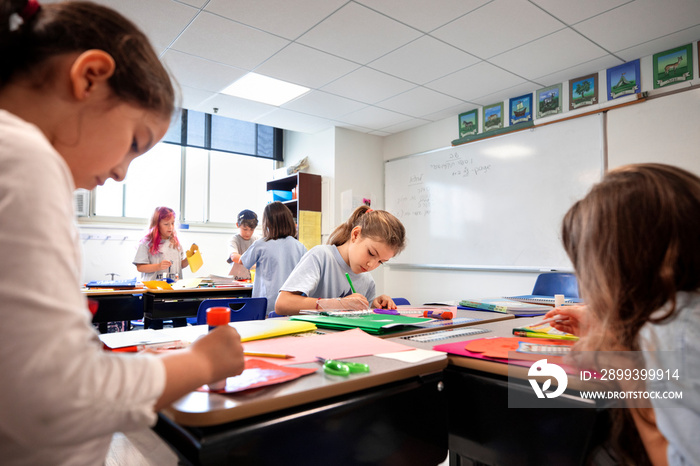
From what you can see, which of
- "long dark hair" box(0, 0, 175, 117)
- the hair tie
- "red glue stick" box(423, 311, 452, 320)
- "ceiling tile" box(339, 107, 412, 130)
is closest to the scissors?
"long dark hair" box(0, 0, 175, 117)

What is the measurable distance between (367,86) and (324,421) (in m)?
3.38

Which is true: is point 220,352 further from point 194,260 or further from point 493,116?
point 493,116

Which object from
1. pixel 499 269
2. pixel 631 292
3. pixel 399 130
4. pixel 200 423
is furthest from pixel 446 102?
pixel 200 423

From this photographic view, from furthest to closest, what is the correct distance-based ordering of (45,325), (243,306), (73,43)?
(243,306) → (73,43) → (45,325)

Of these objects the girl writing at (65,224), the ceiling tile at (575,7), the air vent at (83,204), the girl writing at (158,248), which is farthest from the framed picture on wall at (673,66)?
the air vent at (83,204)

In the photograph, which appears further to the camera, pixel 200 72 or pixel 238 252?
pixel 238 252

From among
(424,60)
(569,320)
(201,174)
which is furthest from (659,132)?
(201,174)

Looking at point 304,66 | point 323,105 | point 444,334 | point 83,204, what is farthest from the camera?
point 83,204

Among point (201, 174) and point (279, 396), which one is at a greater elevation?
point (201, 174)

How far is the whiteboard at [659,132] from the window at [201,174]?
12.9ft

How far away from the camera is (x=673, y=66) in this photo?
2.95 meters

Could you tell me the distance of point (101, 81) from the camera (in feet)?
1.63

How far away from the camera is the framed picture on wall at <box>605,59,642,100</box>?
3125mm

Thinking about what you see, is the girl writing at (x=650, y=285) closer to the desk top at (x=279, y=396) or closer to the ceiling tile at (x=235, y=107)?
the desk top at (x=279, y=396)
